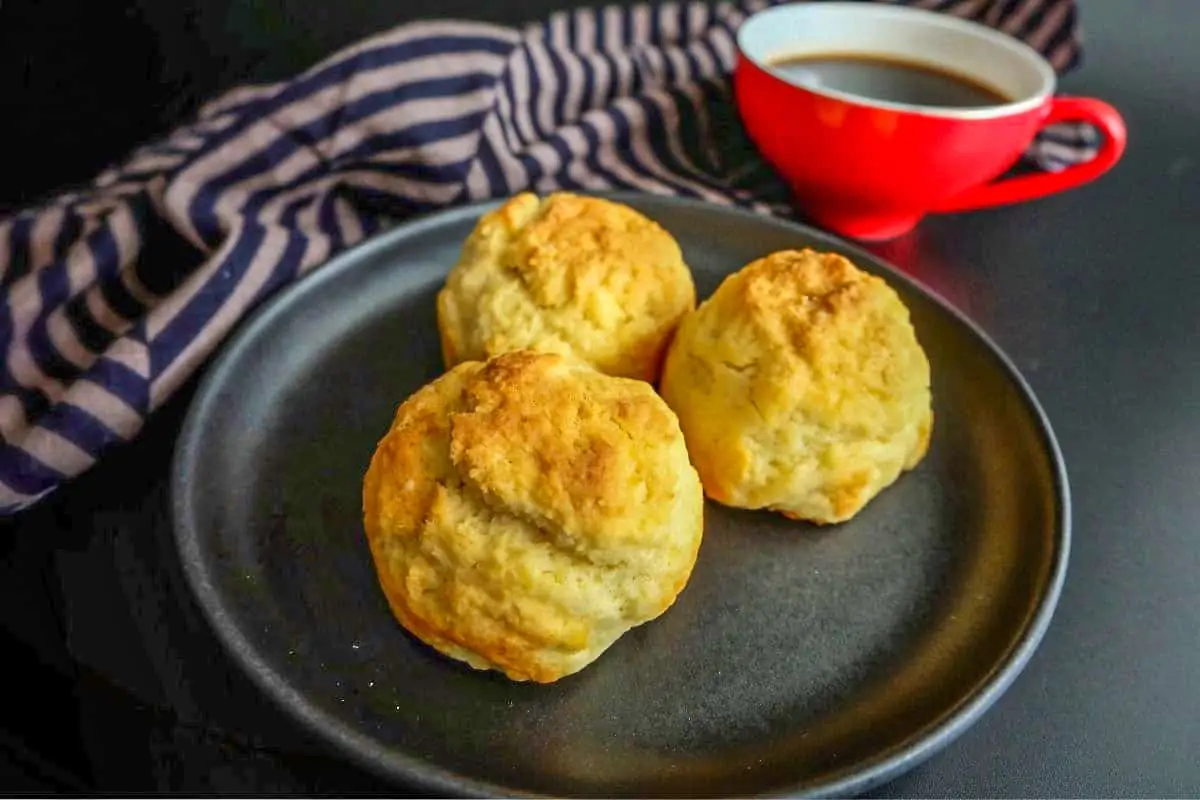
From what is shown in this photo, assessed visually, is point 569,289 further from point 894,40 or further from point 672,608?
point 894,40

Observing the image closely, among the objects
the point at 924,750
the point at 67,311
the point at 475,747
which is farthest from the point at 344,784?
the point at 67,311

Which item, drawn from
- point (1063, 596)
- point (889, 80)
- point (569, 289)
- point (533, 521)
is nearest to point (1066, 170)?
point (889, 80)

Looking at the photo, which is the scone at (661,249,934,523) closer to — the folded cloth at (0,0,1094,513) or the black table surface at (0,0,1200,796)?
the black table surface at (0,0,1200,796)

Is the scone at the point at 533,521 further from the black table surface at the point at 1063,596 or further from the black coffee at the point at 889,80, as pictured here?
the black coffee at the point at 889,80

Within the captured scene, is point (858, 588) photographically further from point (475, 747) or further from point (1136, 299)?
point (1136, 299)

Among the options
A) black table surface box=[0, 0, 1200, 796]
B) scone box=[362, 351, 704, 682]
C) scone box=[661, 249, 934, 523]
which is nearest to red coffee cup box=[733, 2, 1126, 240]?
black table surface box=[0, 0, 1200, 796]
